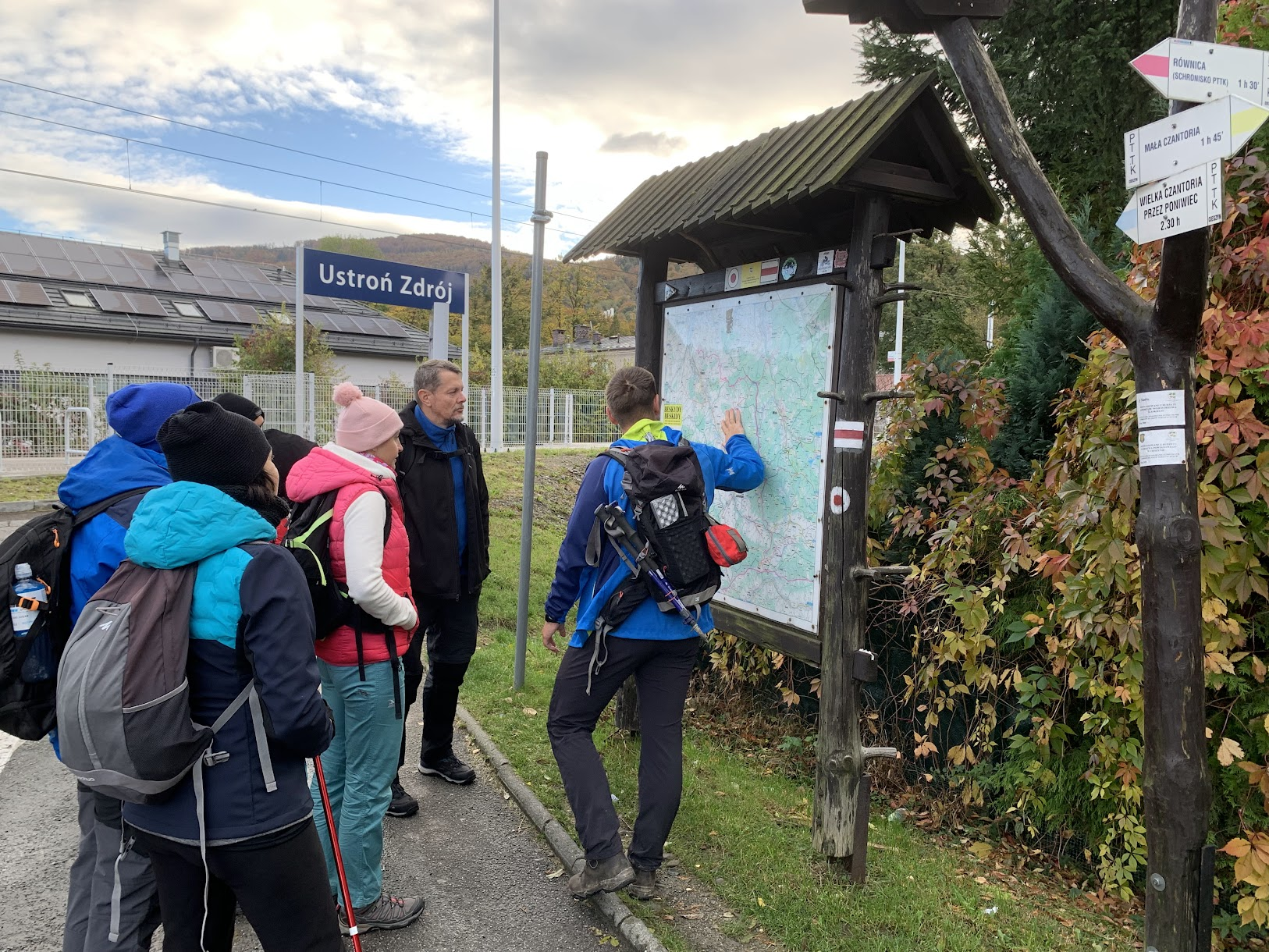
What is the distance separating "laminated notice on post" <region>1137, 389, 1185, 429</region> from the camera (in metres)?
2.62

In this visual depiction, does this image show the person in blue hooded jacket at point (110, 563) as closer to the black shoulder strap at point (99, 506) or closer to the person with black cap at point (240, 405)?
the black shoulder strap at point (99, 506)

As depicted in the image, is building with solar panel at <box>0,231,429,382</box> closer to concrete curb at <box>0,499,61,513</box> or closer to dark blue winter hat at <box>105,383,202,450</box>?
concrete curb at <box>0,499,61,513</box>

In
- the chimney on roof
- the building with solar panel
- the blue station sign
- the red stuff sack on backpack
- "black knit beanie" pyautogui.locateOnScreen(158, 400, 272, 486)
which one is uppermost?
the chimney on roof

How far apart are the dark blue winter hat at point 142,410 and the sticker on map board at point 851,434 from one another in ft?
8.41

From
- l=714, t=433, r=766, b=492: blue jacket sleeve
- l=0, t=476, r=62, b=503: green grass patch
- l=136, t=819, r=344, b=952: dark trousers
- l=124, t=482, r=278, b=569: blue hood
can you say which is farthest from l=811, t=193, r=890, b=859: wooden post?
l=0, t=476, r=62, b=503: green grass patch

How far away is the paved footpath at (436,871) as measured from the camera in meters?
3.34

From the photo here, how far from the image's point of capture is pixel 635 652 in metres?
3.54

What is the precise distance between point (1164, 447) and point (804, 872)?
7.57ft

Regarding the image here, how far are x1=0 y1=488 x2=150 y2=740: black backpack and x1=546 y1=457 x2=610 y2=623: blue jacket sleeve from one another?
5.53 feet

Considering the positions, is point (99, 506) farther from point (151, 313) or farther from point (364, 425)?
point (151, 313)

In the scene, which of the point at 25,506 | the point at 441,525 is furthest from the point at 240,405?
the point at 25,506

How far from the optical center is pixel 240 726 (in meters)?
2.18

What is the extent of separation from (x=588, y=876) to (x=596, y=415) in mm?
21694

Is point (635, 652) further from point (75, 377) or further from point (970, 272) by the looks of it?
point (75, 377)
